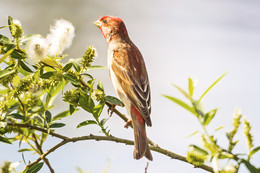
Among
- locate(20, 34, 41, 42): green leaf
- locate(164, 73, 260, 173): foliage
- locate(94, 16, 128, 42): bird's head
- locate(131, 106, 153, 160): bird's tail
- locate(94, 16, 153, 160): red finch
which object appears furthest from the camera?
locate(94, 16, 128, 42): bird's head

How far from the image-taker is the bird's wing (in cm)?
333

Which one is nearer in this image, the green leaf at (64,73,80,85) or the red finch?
the green leaf at (64,73,80,85)

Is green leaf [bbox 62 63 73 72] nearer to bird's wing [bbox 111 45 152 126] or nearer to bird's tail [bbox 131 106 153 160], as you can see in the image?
bird's tail [bbox 131 106 153 160]

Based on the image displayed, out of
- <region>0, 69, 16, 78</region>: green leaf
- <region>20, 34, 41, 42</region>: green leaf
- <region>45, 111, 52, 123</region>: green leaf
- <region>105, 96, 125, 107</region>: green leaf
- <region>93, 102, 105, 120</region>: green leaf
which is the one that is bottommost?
<region>45, 111, 52, 123</region>: green leaf

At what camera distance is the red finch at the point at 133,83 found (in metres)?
3.13

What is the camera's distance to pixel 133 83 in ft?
11.6

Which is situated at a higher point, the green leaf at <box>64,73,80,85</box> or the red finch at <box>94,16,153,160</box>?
the green leaf at <box>64,73,80,85</box>

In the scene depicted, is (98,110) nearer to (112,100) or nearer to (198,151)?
(112,100)

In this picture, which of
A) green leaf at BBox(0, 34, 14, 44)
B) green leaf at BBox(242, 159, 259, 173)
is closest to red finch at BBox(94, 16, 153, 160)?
green leaf at BBox(242, 159, 259, 173)

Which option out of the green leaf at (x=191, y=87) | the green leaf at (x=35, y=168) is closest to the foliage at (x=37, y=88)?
the green leaf at (x=35, y=168)

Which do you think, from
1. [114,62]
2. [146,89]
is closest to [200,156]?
[146,89]

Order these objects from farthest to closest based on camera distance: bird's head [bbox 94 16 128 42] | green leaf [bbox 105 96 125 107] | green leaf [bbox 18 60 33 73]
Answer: bird's head [bbox 94 16 128 42]
green leaf [bbox 105 96 125 107]
green leaf [bbox 18 60 33 73]

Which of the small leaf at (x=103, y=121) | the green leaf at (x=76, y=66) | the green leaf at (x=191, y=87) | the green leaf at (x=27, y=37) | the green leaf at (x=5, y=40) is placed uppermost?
the green leaf at (x=27, y=37)

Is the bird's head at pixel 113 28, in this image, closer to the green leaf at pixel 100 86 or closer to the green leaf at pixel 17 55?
the green leaf at pixel 100 86
